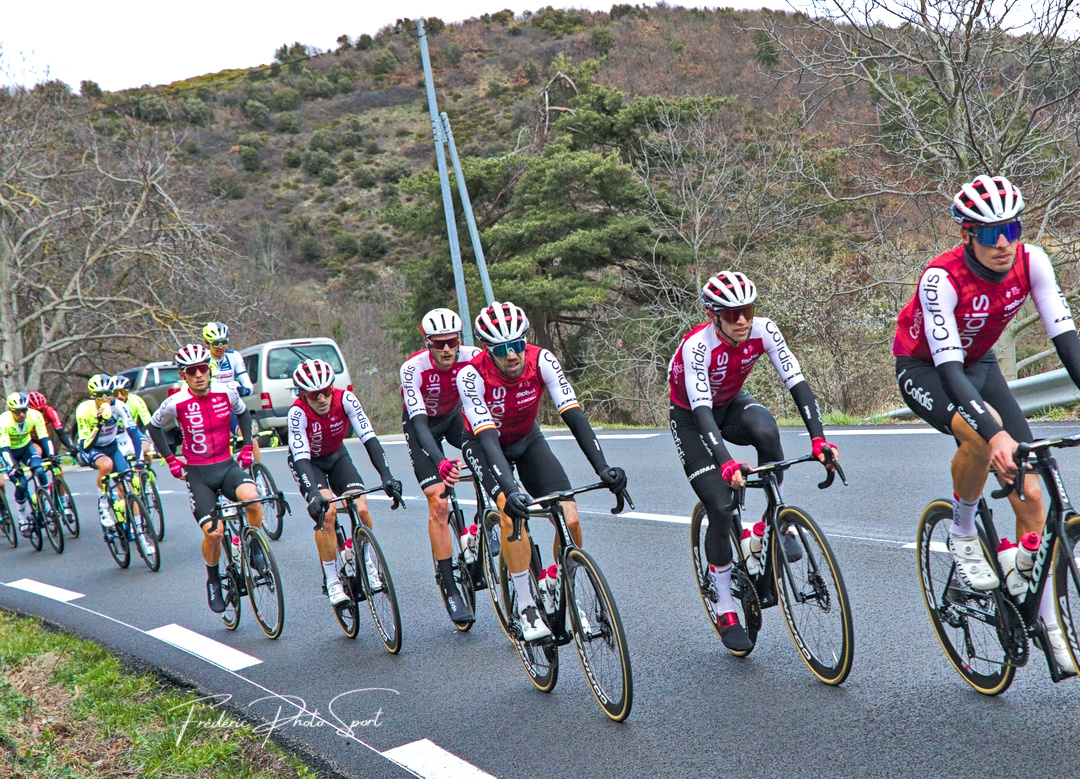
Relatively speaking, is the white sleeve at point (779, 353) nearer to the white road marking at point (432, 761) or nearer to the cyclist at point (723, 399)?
the cyclist at point (723, 399)

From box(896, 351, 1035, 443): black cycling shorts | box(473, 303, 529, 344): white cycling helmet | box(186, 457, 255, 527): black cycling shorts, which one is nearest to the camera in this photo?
box(896, 351, 1035, 443): black cycling shorts

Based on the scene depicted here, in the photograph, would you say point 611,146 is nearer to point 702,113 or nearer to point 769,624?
point 702,113

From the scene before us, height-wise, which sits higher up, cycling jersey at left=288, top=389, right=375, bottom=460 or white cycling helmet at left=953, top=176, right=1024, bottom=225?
white cycling helmet at left=953, top=176, right=1024, bottom=225

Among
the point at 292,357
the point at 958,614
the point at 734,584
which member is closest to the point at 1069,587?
the point at 958,614

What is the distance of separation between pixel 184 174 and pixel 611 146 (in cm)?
2084

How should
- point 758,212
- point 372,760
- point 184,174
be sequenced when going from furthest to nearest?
point 184,174
point 758,212
point 372,760

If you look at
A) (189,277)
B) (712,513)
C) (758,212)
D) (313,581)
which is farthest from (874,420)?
(189,277)

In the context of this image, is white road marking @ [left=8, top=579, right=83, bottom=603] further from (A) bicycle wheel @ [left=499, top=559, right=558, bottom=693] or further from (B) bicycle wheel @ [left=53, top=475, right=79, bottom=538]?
(A) bicycle wheel @ [left=499, top=559, right=558, bottom=693]

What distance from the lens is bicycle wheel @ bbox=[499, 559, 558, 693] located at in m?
5.27

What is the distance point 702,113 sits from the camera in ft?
101

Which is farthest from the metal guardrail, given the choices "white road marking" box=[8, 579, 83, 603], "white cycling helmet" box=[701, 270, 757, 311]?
"white road marking" box=[8, 579, 83, 603]

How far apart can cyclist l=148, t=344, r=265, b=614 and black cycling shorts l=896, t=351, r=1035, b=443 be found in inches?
202

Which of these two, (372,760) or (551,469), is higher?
Answer: (551,469)

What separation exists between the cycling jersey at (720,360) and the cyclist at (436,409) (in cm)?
187
